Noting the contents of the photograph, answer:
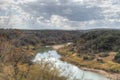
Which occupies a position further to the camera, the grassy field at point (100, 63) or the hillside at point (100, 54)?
the hillside at point (100, 54)

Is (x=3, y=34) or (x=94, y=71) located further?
(x=94, y=71)

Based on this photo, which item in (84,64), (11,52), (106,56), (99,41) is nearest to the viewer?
(11,52)

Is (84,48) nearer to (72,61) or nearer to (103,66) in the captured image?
(72,61)

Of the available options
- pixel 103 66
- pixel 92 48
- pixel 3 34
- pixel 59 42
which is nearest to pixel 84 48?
pixel 92 48

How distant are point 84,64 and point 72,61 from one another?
5200mm

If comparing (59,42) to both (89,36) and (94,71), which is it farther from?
(94,71)

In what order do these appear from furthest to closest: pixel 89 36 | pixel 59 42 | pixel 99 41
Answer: pixel 59 42 < pixel 89 36 < pixel 99 41

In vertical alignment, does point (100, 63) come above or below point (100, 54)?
below

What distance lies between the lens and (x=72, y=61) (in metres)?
78.1

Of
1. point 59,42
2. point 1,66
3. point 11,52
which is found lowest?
point 59,42

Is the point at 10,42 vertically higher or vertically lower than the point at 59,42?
higher

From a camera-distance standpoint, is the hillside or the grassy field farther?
the hillside

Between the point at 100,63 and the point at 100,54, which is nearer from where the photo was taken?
the point at 100,63

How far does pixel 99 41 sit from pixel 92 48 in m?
3.24
